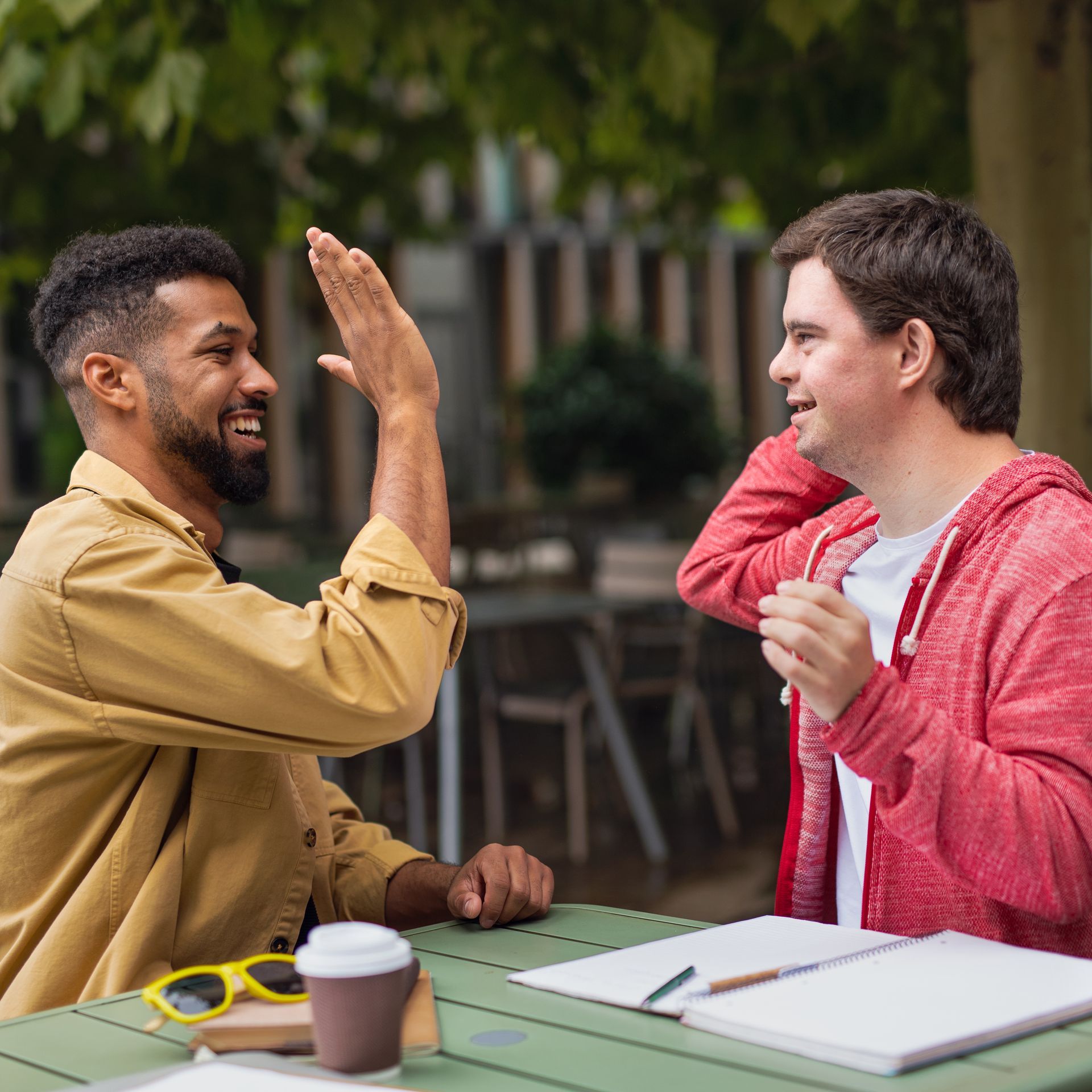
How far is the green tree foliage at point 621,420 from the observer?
32.9ft

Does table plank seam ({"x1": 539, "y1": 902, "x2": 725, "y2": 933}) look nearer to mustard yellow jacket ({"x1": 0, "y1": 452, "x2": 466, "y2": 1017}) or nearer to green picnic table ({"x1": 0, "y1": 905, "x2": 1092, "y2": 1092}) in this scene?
green picnic table ({"x1": 0, "y1": 905, "x2": 1092, "y2": 1092})

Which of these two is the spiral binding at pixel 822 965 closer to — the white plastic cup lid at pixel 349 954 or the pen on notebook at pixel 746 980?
the pen on notebook at pixel 746 980

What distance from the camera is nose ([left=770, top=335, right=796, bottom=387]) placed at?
72.6 inches

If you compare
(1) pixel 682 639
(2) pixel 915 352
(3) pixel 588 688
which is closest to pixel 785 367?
(2) pixel 915 352

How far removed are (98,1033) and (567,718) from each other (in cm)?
382

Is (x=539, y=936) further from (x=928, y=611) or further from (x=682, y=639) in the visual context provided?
(x=682, y=639)

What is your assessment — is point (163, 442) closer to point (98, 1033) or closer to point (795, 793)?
point (98, 1033)

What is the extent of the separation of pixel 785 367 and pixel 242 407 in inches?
28.9

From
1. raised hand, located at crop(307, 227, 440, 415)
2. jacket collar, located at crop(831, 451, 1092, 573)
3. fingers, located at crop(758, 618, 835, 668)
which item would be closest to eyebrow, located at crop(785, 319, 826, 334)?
jacket collar, located at crop(831, 451, 1092, 573)

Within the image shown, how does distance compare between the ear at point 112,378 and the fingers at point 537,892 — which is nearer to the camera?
the fingers at point 537,892

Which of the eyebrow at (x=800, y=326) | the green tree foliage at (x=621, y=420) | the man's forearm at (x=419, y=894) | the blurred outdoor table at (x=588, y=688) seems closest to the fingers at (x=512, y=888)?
the man's forearm at (x=419, y=894)

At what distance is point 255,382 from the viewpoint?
6.52ft

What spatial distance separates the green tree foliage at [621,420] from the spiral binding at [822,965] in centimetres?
859

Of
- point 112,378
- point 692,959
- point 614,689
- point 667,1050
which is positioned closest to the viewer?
point 667,1050
